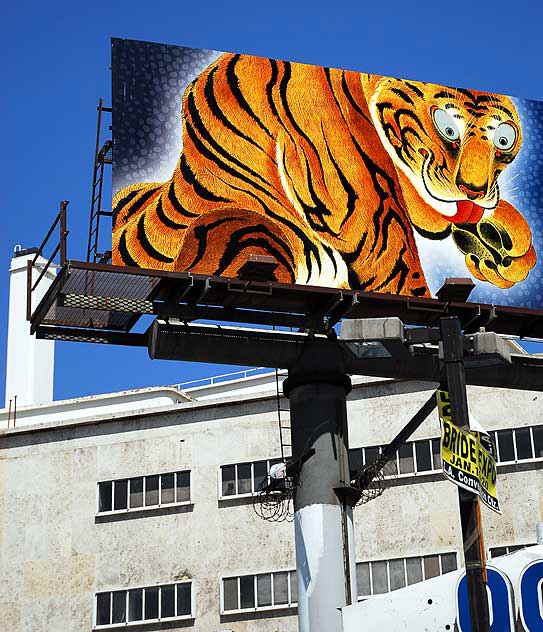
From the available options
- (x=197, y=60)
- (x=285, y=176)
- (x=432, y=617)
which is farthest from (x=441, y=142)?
(x=432, y=617)

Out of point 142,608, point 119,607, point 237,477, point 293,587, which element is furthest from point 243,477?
point 119,607

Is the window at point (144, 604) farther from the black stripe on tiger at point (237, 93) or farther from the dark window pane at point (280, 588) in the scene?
the black stripe on tiger at point (237, 93)

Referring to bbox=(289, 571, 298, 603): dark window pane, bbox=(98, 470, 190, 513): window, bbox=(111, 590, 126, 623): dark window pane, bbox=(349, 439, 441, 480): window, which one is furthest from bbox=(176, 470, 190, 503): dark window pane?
bbox=(349, 439, 441, 480): window

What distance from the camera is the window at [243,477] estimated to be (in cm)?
3941

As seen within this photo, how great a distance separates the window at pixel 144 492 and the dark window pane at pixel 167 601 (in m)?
2.79

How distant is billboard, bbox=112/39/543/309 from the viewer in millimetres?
23328

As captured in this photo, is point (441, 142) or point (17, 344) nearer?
point (441, 142)

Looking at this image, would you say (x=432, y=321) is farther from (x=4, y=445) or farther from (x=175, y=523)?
(x=4, y=445)

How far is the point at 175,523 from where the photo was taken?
39844mm

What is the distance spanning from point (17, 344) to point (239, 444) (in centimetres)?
1587

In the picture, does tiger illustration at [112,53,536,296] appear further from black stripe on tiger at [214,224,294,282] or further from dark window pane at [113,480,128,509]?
dark window pane at [113,480,128,509]

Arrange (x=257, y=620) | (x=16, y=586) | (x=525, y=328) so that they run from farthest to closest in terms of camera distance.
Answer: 1. (x=16, y=586)
2. (x=257, y=620)
3. (x=525, y=328)

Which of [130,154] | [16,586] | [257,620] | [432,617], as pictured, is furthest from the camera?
[16,586]

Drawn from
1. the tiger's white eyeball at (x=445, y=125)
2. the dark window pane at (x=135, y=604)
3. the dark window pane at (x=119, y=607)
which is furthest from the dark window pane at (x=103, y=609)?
the tiger's white eyeball at (x=445, y=125)
